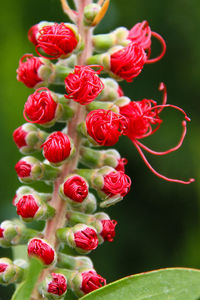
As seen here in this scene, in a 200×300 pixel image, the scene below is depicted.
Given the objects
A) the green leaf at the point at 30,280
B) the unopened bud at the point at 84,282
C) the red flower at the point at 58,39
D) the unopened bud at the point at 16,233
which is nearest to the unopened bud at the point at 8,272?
the unopened bud at the point at 16,233

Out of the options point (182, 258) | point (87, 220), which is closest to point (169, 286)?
point (87, 220)

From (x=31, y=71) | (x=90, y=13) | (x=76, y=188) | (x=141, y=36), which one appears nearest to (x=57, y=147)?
(x=76, y=188)

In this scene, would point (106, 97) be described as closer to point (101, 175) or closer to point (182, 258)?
point (101, 175)

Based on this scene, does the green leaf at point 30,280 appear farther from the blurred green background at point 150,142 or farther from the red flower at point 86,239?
the blurred green background at point 150,142

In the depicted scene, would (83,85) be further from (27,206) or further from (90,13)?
(27,206)

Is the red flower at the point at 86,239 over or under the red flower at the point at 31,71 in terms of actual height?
under

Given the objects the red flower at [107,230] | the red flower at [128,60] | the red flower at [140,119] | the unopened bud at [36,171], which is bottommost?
the red flower at [107,230]
